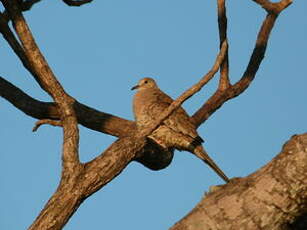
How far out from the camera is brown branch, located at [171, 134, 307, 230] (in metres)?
2.45

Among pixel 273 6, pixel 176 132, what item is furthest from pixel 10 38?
pixel 273 6

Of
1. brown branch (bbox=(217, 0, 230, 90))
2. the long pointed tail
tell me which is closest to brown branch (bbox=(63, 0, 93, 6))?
brown branch (bbox=(217, 0, 230, 90))

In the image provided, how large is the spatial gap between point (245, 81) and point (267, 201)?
4.39 meters

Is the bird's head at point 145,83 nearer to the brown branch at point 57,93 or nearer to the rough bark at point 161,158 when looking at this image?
the rough bark at point 161,158

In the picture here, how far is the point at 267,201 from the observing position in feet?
8.04

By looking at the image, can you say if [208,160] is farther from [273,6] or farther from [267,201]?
[267,201]

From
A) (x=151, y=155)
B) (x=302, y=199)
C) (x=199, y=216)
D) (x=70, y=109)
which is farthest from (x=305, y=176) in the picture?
(x=151, y=155)

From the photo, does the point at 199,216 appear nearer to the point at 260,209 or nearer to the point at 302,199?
the point at 260,209

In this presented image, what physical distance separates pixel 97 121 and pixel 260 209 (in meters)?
3.83

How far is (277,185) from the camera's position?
8.05 feet

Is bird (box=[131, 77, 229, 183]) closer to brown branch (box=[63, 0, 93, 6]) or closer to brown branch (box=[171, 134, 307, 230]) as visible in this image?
brown branch (box=[63, 0, 93, 6])

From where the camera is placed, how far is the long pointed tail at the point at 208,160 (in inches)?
242

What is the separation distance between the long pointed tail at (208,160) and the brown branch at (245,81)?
37cm

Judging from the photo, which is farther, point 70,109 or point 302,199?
point 70,109
